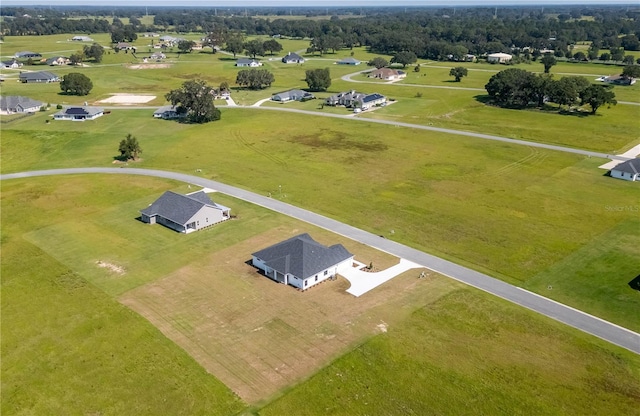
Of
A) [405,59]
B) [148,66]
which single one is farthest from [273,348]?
[148,66]

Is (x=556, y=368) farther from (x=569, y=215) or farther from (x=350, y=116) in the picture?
(x=350, y=116)

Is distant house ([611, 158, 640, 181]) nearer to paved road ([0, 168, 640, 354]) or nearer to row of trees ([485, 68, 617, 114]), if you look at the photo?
paved road ([0, 168, 640, 354])

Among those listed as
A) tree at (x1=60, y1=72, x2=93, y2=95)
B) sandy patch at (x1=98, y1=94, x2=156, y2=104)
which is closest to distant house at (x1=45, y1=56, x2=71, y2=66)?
tree at (x1=60, y1=72, x2=93, y2=95)

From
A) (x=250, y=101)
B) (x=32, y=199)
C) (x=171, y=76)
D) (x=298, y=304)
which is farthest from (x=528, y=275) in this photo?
(x=171, y=76)

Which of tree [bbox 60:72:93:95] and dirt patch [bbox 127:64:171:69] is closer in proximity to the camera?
tree [bbox 60:72:93:95]

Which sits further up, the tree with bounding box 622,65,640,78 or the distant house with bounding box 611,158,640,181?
the tree with bounding box 622,65,640,78
